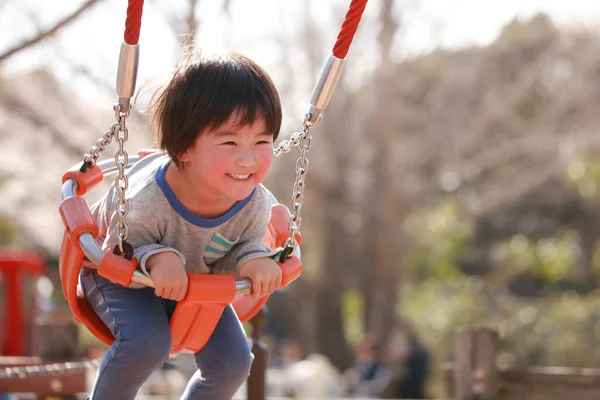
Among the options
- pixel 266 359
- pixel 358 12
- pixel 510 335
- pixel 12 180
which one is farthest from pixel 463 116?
pixel 358 12

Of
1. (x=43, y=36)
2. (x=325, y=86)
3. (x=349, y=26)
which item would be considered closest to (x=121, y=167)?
(x=325, y=86)

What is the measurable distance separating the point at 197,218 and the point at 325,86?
519mm

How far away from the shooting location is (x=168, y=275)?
2229 mm

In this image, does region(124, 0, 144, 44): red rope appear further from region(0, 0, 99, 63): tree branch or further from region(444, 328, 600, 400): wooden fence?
region(444, 328, 600, 400): wooden fence

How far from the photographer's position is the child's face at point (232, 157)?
89.4 inches

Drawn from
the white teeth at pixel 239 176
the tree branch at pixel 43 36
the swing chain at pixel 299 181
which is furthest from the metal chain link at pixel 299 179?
the tree branch at pixel 43 36

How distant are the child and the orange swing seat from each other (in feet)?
0.12

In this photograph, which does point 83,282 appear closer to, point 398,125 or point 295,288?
point 398,125

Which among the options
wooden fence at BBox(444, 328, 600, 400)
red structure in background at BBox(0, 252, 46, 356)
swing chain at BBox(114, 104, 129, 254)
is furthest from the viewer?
red structure in background at BBox(0, 252, 46, 356)

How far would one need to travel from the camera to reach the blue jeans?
233 cm

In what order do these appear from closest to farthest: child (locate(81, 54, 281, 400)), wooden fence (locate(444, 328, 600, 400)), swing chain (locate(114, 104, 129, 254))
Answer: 1. swing chain (locate(114, 104, 129, 254))
2. child (locate(81, 54, 281, 400))
3. wooden fence (locate(444, 328, 600, 400))

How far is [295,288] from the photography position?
46.1 feet

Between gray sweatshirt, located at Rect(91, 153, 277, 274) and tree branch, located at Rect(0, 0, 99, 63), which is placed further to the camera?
tree branch, located at Rect(0, 0, 99, 63)

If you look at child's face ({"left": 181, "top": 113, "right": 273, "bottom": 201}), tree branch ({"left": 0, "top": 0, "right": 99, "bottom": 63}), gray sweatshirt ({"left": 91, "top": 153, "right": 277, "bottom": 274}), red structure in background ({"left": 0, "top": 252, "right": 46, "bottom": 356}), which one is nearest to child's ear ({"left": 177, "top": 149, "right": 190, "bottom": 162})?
child's face ({"left": 181, "top": 113, "right": 273, "bottom": 201})
